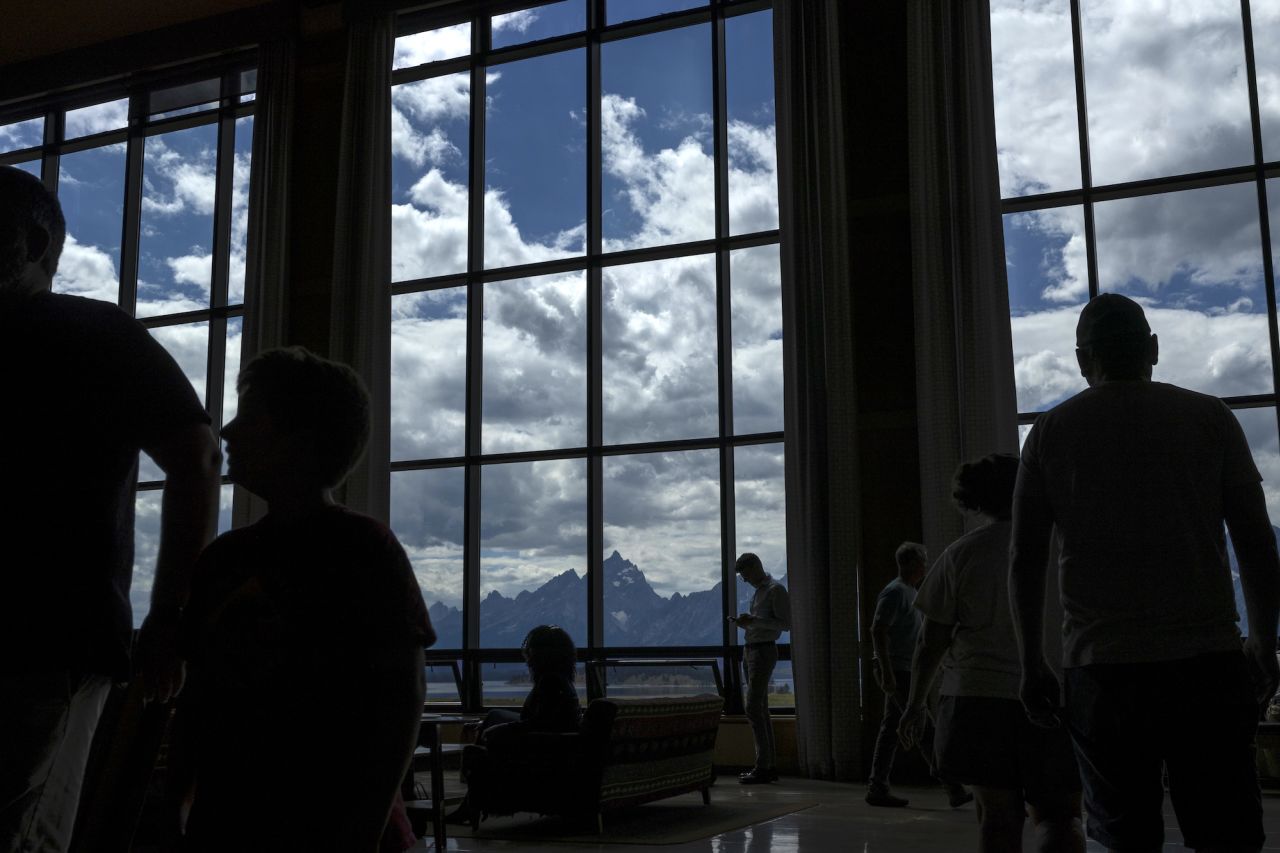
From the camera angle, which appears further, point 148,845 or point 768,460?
point 768,460

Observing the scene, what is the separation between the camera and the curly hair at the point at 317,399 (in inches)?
56.1

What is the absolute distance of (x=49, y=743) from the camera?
55.2 inches

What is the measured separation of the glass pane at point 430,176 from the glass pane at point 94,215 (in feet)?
10.5

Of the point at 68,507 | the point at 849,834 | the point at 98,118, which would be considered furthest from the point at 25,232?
the point at 98,118

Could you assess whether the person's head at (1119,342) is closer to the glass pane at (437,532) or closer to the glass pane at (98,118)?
the glass pane at (437,532)

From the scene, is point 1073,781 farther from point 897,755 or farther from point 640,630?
point 640,630

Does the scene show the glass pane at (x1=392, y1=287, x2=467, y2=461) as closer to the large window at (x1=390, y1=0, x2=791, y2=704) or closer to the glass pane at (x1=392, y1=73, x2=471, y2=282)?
the large window at (x1=390, y1=0, x2=791, y2=704)

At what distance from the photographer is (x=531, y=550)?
9875mm

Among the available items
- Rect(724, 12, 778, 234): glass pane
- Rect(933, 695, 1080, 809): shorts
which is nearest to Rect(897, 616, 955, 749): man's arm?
Rect(933, 695, 1080, 809): shorts

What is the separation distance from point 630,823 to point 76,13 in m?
9.67

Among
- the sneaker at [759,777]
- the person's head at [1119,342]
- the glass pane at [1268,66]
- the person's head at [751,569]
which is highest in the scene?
the glass pane at [1268,66]

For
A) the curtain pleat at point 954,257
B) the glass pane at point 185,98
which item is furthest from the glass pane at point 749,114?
the glass pane at point 185,98

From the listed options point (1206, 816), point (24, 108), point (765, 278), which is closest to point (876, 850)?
point (1206, 816)

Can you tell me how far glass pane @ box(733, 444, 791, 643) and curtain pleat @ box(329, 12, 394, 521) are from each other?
2.96 metres
